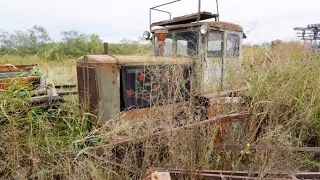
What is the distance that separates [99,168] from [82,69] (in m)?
1.50

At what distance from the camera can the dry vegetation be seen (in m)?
2.19

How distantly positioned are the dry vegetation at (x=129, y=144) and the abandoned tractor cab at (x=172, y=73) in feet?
0.77

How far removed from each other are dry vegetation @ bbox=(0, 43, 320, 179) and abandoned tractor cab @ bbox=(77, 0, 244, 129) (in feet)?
0.77

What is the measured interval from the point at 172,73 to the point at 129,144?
1.31 meters

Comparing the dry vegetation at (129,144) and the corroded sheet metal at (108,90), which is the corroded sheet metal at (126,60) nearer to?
the corroded sheet metal at (108,90)

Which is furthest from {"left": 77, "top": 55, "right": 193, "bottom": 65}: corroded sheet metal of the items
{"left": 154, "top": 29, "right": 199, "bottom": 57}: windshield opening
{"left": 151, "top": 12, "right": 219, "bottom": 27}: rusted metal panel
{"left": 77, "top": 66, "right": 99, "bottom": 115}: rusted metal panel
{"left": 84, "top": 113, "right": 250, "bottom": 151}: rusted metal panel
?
{"left": 84, "top": 113, "right": 250, "bottom": 151}: rusted metal panel

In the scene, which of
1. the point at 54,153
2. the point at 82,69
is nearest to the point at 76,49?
the point at 82,69

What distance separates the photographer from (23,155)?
7.50 feet

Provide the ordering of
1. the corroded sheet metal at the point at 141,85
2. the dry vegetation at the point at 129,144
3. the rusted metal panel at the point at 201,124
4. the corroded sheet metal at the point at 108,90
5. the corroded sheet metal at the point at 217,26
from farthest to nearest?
1. the corroded sheet metal at the point at 217,26
2. the corroded sheet metal at the point at 141,85
3. the corroded sheet metal at the point at 108,90
4. the rusted metal panel at the point at 201,124
5. the dry vegetation at the point at 129,144

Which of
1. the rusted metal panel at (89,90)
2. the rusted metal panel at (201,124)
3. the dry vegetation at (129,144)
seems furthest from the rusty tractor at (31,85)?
the rusted metal panel at (201,124)

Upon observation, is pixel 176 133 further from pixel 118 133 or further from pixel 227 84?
pixel 227 84

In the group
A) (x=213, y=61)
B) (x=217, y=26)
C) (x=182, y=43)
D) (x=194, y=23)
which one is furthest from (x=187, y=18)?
(x=213, y=61)

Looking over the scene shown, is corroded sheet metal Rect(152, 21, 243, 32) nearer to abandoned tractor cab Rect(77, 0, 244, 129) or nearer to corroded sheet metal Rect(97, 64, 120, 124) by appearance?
abandoned tractor cab Rect(77, 0, 244, 129)

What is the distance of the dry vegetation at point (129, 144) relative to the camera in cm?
219
